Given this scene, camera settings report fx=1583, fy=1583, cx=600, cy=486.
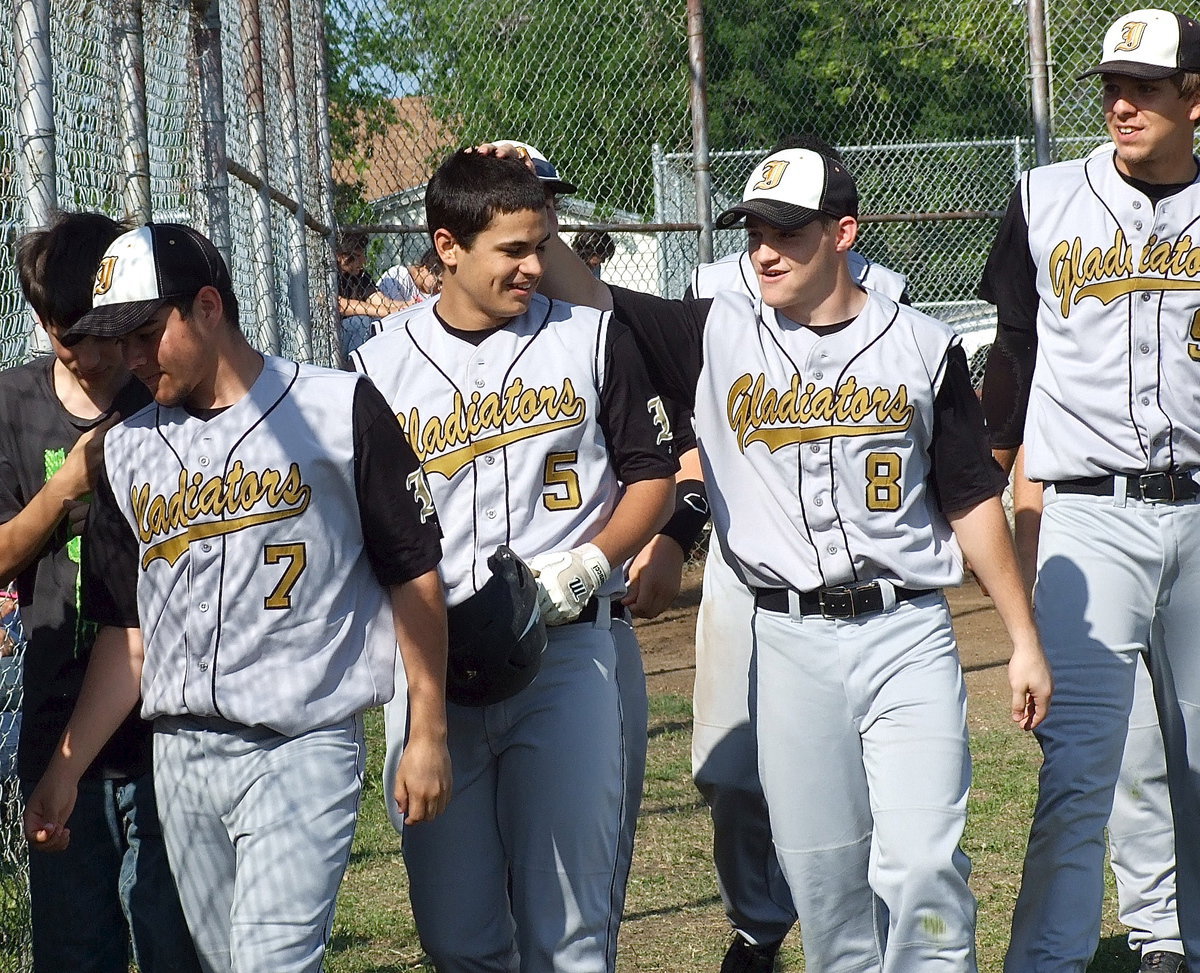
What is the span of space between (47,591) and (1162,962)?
2.92 meters

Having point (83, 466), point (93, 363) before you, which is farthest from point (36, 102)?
point (83, 466)

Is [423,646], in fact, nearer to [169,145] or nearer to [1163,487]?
[1163,487]

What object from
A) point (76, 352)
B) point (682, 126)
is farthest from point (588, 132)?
point (76, 352)

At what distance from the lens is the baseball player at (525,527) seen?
10.6 feet

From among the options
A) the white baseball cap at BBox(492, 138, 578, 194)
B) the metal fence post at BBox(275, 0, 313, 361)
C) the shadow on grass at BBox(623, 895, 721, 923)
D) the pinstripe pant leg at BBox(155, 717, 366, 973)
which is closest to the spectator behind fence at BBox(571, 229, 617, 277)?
the metal fence post at BBox(275, 0, 313, 361)

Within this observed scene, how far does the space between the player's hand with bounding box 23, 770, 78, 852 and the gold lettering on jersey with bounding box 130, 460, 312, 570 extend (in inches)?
17.9

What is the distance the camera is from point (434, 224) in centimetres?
344

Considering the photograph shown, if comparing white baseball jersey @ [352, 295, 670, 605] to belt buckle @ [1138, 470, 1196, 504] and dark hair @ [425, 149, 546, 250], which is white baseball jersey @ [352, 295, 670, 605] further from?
belt buckle @ [1138, 470, 1196, 504]

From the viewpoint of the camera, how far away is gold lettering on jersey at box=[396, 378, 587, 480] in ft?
10.9

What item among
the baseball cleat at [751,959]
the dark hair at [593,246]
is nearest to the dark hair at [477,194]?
the baseball cleat at [751,959]

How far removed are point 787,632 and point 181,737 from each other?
1310 millimetres

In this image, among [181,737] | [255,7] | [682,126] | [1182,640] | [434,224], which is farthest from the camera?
[682,126]

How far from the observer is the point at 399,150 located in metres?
10.1

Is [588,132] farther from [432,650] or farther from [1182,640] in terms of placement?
[432,650]
